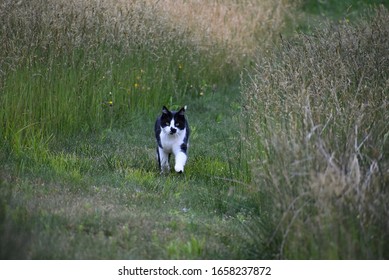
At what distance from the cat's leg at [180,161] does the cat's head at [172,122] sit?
0.29 meters

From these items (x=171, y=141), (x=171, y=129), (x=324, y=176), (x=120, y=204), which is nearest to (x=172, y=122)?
(x=171, y=129)

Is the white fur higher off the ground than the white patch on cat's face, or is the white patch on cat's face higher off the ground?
the white patch on cat's face

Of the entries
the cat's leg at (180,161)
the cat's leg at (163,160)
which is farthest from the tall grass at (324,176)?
the cat's leg at (163,160)

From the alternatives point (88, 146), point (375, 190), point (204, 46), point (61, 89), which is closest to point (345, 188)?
point (375, 190)

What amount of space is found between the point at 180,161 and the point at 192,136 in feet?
6.98

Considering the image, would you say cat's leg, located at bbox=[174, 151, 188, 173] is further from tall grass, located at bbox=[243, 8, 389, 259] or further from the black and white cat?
tall grass, located at bbox=[243, 8, 389, 259]

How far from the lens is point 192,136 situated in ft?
37.8

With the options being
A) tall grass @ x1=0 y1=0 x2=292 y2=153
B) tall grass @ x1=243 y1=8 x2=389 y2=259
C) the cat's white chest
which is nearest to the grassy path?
the cat's white chest

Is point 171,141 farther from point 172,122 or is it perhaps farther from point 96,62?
point 96,62

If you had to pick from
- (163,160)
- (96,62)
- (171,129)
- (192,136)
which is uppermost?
(96,62)

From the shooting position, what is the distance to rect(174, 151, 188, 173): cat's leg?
938 cm

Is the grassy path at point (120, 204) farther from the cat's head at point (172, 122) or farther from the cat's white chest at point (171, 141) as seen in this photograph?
the cat's head at point (172, 122)

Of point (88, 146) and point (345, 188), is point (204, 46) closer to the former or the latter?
point (88, 146)

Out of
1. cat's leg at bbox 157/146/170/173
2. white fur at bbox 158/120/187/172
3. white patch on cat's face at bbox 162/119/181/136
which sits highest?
white patch on cat's face at bbox 162/119/181/136
